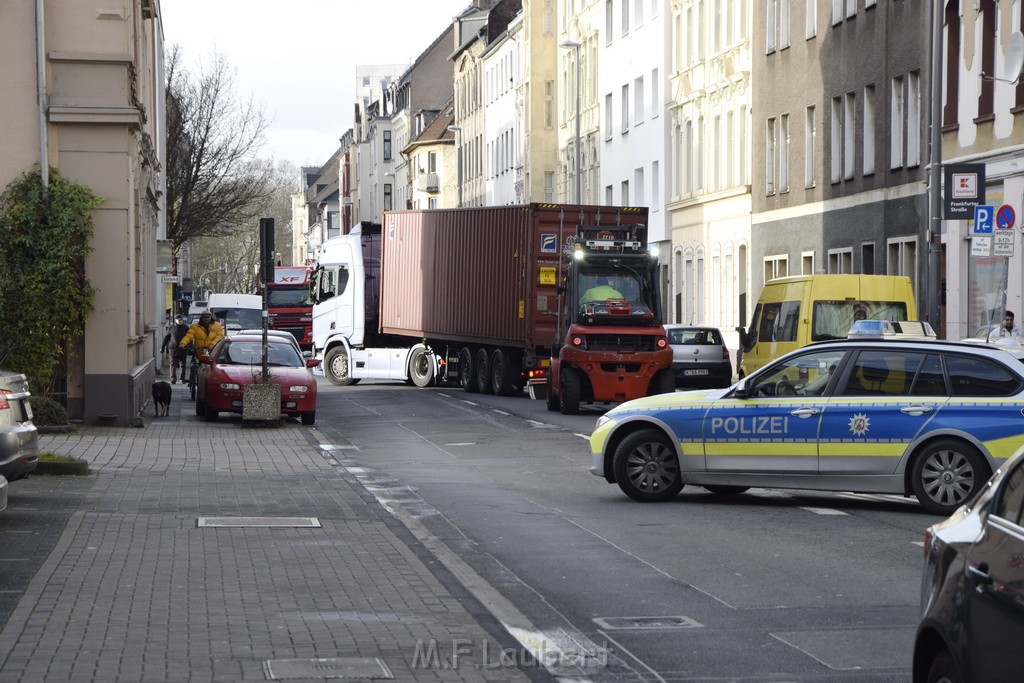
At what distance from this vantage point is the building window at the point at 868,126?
127 feet

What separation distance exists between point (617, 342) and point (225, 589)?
64.3 ft

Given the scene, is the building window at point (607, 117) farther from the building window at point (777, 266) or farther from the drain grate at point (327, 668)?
the drain grate at point (327, 668)

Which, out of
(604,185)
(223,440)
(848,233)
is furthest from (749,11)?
(223,440)

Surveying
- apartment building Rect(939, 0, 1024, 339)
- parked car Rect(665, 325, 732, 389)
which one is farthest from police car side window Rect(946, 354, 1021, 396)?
parked car Rect(665, 325, 732, 389)

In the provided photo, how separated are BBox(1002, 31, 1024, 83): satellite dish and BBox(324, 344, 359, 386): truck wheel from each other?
1917cm

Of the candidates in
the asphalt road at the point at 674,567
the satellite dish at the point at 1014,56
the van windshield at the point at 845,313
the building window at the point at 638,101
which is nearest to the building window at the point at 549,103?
the building window at the point at 638,101

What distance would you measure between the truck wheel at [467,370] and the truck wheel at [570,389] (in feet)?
27.3

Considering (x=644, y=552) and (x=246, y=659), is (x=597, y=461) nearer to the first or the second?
(x=644, y=552)

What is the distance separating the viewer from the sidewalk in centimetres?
746

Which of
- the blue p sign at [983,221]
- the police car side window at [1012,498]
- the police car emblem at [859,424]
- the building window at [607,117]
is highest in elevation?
the building window at [607,117]

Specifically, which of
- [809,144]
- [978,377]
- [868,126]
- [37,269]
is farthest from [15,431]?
[809,144]

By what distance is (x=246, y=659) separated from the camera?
7.53m

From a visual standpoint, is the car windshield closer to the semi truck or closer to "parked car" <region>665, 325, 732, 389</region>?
the semi truck

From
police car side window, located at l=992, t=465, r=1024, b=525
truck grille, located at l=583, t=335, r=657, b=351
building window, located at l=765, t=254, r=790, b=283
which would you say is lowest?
truck grille, located at l=583, t=335, r=657, b=351
